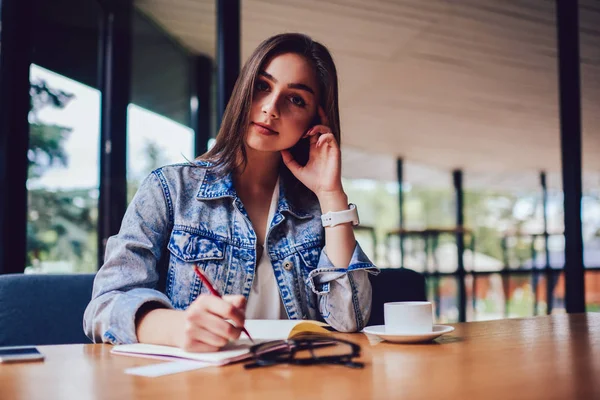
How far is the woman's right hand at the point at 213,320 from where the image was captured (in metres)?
0.84

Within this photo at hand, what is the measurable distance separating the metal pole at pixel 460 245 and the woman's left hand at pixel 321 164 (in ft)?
18.4

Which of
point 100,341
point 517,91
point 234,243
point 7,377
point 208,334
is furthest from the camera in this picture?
point 517,91

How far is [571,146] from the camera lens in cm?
307

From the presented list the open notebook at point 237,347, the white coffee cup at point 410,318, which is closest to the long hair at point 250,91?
the open notebook at point 237,347

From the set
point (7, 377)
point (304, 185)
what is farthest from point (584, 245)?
point (7, 377)

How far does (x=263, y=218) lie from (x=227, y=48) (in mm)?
1270

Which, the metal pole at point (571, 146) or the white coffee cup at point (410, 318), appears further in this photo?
the metal pole at point (571, 146)

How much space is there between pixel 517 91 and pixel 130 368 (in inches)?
212

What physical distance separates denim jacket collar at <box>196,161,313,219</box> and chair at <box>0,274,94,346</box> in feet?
1.25

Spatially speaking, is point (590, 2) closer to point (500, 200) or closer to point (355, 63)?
point (355, 63)

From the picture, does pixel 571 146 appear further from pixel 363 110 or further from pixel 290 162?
pixel 363 110

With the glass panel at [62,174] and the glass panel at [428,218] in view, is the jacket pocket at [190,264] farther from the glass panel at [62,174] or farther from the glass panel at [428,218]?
the glass panel at [428,218]

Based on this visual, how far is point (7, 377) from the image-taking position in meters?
0.75

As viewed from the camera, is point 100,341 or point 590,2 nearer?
point 100,341
